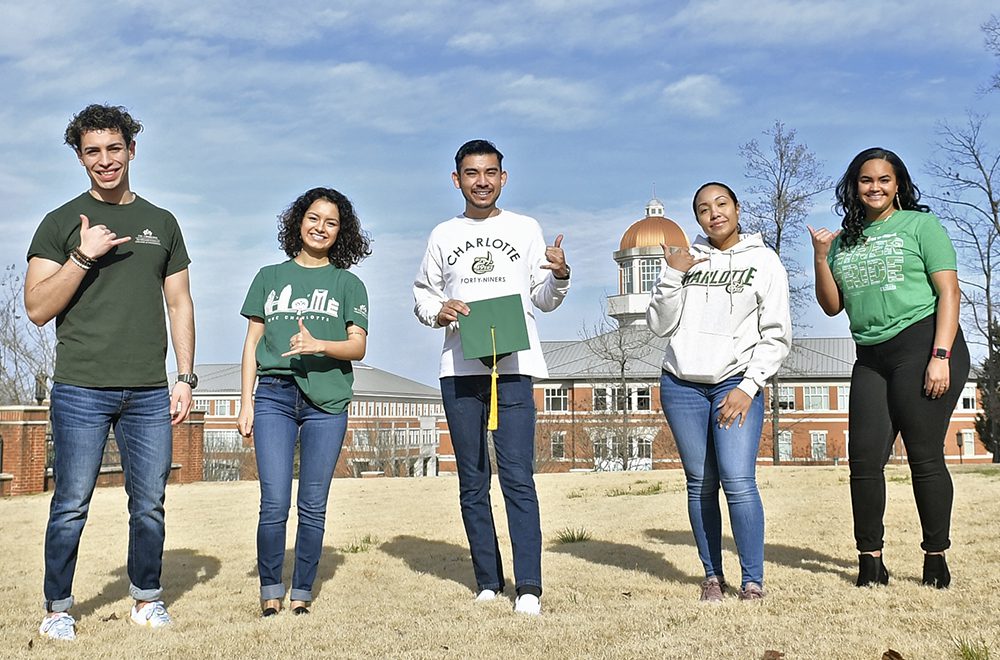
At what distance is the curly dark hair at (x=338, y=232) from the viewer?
5.48 metres

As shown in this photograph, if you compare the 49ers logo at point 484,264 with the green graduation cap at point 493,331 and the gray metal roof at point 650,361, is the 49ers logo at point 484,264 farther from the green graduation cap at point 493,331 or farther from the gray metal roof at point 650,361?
the gray metal roof at point 650,361

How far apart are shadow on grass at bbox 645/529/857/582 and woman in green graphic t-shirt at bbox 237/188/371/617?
2971 mm

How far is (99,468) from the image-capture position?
4.72 metres

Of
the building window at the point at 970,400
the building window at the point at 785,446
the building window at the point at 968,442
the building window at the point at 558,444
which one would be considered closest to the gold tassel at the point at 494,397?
the building window at the point at 558,444

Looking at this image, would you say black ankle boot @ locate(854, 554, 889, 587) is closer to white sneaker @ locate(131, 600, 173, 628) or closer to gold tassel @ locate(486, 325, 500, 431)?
gold tassel @ locate(486, 325, 500, 431)

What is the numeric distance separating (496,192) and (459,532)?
4.41 m

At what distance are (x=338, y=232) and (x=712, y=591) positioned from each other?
9.01 feet

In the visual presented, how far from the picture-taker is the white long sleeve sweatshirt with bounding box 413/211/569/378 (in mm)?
5207

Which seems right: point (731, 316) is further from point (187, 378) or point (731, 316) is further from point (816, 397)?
point (816, 397)

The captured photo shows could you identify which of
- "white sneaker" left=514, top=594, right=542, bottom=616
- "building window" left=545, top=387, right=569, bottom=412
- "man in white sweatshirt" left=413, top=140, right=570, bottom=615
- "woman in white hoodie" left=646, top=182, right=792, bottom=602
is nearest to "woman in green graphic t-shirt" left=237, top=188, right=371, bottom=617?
"man in white sweatshirt" left=413, top=140, right=570, bottom=615

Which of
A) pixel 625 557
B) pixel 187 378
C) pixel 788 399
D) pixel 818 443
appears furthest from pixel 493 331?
pixel 788 399

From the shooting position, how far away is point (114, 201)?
482cm

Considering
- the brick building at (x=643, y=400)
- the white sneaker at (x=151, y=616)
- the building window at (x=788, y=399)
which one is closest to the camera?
the white sneaker at (x=151, y=616)

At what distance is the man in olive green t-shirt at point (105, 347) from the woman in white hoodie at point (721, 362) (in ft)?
8.46
